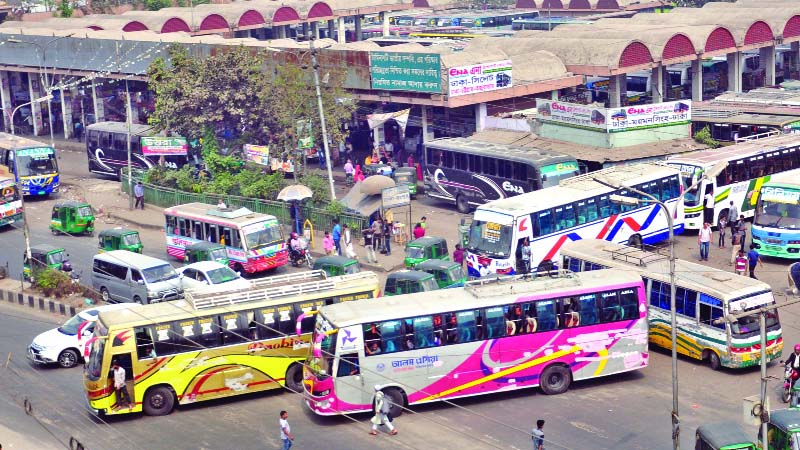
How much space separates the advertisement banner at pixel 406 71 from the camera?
5084cm

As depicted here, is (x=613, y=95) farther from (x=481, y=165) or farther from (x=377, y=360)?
(x=377, y=360)

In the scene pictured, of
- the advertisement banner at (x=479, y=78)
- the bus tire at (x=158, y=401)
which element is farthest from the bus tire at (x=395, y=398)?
the advertisement banner at (x=479, y=78)

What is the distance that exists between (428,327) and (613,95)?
100 ft

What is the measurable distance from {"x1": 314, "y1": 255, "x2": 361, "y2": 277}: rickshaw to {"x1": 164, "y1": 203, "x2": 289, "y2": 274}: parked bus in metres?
3.62

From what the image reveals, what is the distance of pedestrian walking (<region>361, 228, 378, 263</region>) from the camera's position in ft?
133

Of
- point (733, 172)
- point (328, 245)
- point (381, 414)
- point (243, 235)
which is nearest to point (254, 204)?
point (328, 245)

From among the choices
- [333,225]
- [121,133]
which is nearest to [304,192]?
[333,225]

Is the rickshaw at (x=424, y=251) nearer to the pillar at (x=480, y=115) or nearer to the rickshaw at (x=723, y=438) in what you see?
the pillar at (x=480, y=115)

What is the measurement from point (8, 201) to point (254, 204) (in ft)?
33.1

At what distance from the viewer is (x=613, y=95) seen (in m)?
54.6

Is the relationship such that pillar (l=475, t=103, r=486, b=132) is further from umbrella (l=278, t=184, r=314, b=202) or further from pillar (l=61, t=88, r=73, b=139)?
pillar (l=61, t=88, r=73, b=139)

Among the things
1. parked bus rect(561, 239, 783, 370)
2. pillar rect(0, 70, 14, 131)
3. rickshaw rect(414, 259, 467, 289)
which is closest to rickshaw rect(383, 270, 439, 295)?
rickshaw rect(414, 259, 467, 289)

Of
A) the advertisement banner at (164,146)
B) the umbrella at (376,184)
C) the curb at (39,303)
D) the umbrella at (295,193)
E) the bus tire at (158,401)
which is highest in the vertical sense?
the advertisement banner at (164,146)

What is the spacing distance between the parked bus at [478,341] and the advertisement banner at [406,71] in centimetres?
2389
